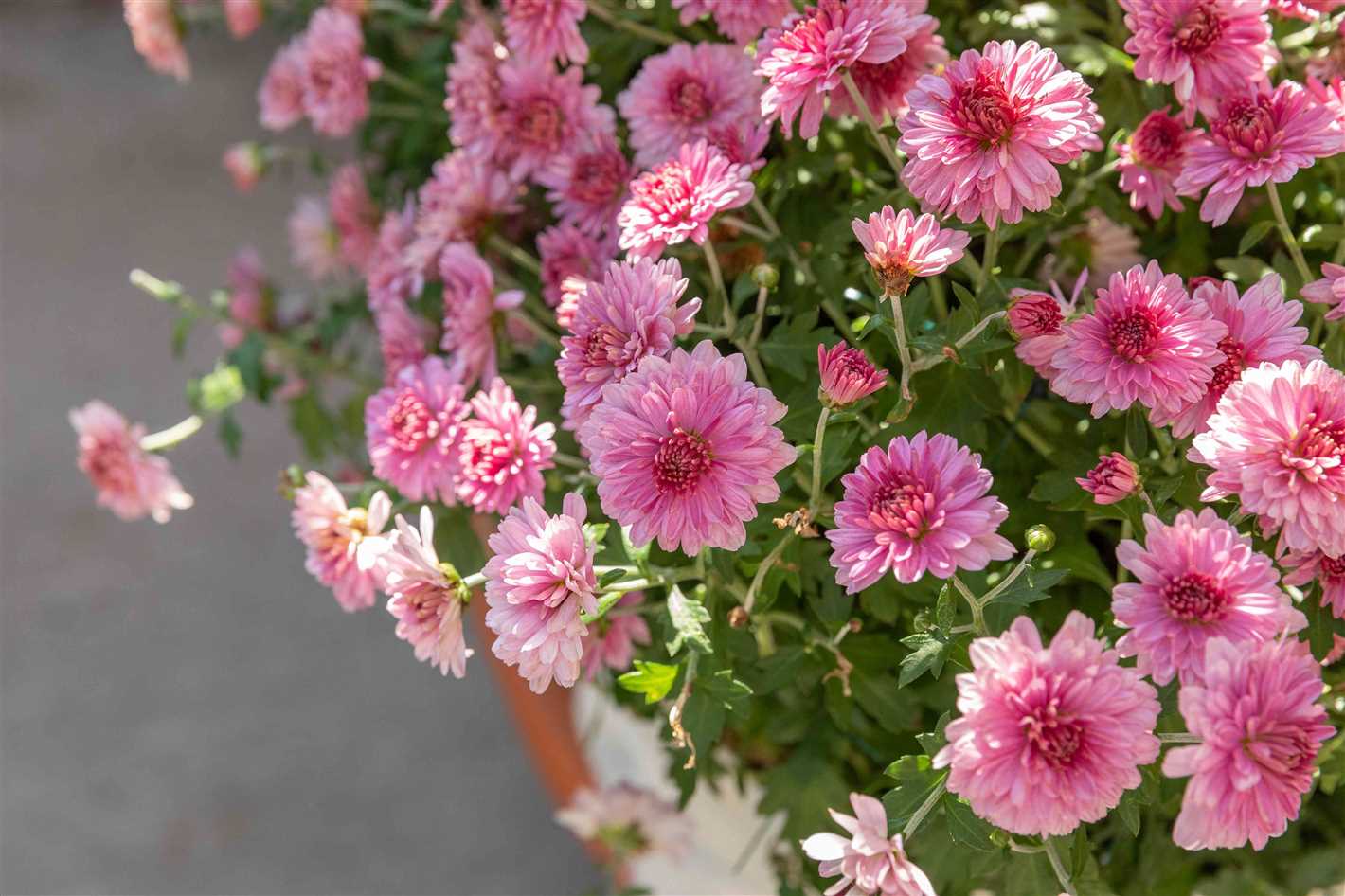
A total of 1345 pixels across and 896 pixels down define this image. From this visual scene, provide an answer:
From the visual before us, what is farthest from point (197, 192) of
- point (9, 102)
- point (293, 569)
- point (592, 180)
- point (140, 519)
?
point (592, 180)

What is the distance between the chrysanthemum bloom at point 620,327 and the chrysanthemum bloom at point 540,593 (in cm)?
6

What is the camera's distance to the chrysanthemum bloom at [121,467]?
31.0 inches

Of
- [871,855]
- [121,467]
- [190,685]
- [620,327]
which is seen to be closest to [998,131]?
[620,327]

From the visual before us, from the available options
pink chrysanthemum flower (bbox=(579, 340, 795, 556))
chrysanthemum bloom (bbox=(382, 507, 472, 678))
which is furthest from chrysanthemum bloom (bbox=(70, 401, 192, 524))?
pink chrysanthemum flower (bbox=(579, 340, 795, 556))

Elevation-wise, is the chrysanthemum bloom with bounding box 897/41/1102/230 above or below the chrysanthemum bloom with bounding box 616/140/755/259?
above

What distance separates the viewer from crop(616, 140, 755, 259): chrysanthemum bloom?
531mm

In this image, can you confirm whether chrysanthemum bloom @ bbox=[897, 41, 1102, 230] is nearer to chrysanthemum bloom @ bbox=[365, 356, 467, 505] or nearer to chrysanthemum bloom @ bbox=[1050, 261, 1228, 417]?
chrysanthemum bloom @ bbox=[1050, 261, 1228, 417]

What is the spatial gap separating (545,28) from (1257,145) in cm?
32

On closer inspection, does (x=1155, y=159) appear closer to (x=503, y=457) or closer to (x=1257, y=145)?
(x=1257, y=145)

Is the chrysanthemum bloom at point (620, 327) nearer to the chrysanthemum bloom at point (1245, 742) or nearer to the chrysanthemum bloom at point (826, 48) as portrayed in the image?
the chrysanthemum bloom at point (826, 48)

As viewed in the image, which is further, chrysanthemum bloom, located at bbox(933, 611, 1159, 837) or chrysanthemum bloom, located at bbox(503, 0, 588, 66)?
chrysanthemum bloom, located at bbox(503, 0, 588, 66)

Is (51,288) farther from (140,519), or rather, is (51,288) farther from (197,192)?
(140,519)

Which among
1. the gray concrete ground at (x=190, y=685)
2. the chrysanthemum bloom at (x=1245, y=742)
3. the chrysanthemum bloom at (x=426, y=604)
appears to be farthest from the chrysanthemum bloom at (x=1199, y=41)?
the gray concrete ground at (x=190, y=685)

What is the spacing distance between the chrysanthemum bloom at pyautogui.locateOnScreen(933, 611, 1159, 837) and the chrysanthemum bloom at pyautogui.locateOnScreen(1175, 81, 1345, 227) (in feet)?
0.75
